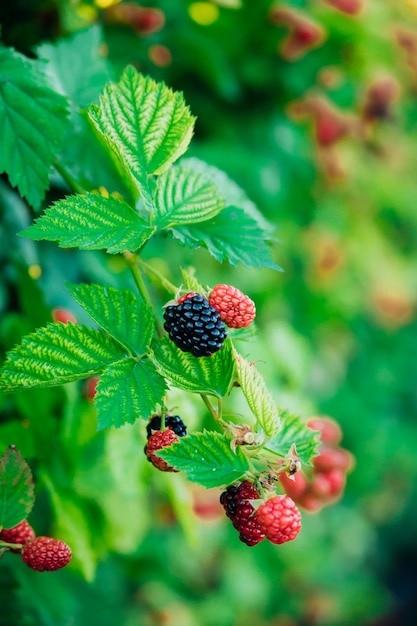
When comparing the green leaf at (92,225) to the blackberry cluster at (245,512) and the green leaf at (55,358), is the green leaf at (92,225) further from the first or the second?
the blackberry cluster at (245,512)

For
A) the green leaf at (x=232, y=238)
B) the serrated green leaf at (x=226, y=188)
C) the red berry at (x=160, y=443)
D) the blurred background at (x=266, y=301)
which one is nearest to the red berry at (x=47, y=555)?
the red berry at (x=160, y=443)

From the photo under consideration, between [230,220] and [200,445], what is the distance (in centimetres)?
29

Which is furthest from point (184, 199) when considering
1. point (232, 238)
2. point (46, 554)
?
point (46, 554)

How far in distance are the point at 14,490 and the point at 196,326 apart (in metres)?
0.28

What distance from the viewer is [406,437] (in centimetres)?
325

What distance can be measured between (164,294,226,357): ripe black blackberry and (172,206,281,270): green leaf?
0.29 ft

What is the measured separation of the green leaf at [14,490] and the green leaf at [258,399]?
266mm

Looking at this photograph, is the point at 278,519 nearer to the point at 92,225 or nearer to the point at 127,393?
the point at 127,393

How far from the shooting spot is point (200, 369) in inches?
25.4

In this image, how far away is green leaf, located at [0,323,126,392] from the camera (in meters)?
0.62

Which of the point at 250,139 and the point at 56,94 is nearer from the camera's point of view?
the point at 56,94

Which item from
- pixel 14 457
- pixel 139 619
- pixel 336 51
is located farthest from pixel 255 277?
pixel 14 457

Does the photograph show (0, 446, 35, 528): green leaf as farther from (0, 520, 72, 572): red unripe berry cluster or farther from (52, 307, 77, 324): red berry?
(52, 307, 77, 324): red berry

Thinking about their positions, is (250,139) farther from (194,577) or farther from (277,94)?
(194,577)
